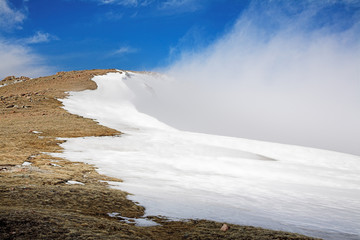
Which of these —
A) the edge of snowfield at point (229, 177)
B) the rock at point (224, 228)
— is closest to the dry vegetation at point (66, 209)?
the rock at point (224, 228)

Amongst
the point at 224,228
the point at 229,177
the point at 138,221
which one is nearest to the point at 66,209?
the point at 138,221

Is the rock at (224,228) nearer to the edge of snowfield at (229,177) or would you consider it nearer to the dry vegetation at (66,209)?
the dry vegetation at (66,209)

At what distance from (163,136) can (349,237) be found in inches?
865

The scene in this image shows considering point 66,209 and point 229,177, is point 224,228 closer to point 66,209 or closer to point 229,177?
point 66,209

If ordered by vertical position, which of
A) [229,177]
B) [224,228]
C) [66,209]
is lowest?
[66,209]

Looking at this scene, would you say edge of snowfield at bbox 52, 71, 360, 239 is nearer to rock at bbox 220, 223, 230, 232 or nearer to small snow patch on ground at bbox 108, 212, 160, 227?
small snow patch on ground at bbox 108, 212, 160, 227

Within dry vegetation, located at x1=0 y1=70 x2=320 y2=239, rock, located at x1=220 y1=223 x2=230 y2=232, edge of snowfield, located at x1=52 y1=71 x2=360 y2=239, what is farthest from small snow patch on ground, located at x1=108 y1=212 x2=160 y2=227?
rock, located at x1=220 y1=223 x2=230 y2=232

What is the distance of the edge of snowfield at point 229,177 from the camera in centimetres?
855

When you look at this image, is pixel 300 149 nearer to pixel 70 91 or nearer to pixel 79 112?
pixel 79 112

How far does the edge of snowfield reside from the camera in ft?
28.0

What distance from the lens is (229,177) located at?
16.3 meters

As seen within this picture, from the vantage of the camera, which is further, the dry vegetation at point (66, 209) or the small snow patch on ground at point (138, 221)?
the small snow patch on ground at point (138, 221)

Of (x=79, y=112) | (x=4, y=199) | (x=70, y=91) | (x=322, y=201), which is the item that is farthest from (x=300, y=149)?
(x=70, y=91)

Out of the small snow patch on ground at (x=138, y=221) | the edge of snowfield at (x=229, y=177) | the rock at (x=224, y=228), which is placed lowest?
the small snow patch on ground at (x=138, y=221)
